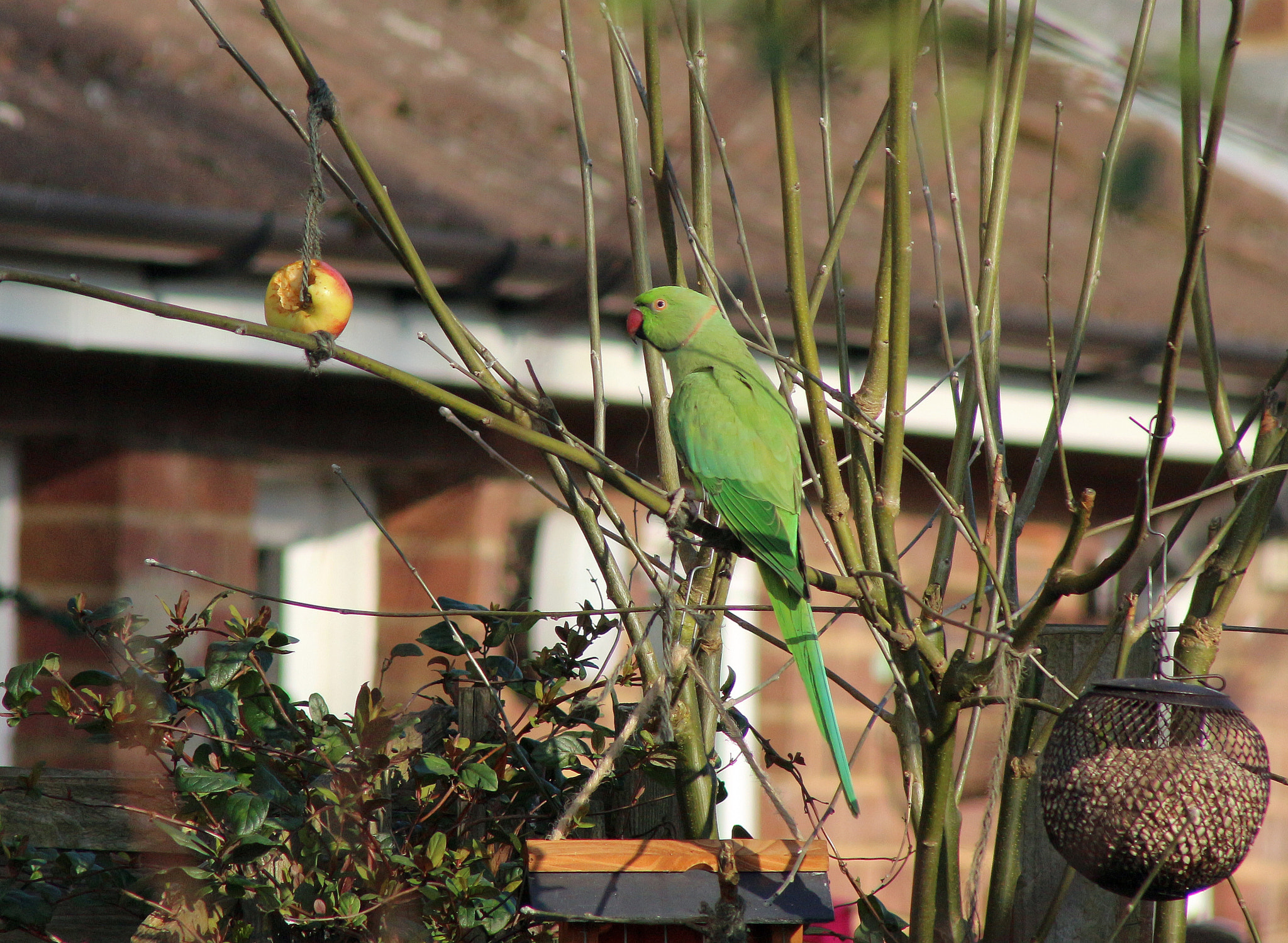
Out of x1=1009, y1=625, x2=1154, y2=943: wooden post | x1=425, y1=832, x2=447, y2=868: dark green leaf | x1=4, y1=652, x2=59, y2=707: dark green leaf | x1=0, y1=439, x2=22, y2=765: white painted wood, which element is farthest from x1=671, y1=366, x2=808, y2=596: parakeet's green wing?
x1=0, y1=439, x2=22, y2=765: white painted wood

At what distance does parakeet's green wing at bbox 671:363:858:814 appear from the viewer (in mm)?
2061

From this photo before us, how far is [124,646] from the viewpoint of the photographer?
1770mm

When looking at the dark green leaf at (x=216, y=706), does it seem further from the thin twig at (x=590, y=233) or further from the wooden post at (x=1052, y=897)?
the wooden post at (x=1052, y=897)

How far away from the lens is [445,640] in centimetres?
192

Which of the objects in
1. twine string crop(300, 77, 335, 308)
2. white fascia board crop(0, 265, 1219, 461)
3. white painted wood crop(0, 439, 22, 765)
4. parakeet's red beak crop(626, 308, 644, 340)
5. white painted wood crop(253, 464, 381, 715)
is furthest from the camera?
white painted wood crop(253, 464, 381, 715)

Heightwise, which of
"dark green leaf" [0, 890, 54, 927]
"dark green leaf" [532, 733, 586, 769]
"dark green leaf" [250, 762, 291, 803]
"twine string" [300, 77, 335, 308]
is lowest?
"dark green leaf" [0, 890, 54, 927]

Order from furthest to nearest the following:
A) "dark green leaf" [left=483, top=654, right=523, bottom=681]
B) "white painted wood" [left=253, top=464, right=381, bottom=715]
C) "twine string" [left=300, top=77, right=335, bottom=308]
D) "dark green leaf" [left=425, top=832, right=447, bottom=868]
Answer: "white painted wood" [left=253, top=464, right=381, bottom=715] → "dark green leaf" [left=483, top=654, right=523, bottom=681] → "dark green leaf" [left=425, top=832, right=447, bottom=868] → "twine string" [left=300, top=77, right=335, bottom=308]

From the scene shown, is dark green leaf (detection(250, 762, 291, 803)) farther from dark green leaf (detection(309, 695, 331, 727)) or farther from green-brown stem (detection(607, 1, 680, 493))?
green-brown stem (detection(607, 1, 680, 493))

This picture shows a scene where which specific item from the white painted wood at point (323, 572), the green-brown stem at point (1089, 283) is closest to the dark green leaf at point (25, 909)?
the green-brown stem at point (1089, 283)

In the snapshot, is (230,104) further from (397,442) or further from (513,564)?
(513,564)

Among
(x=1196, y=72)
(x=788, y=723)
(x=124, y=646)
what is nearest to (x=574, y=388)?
(x=788, y=723)

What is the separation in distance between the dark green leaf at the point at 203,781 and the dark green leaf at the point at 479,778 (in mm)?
313

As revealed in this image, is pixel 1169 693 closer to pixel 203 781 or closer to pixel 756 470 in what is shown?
pixel 756 470

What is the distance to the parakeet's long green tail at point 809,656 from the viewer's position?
5.69ft
